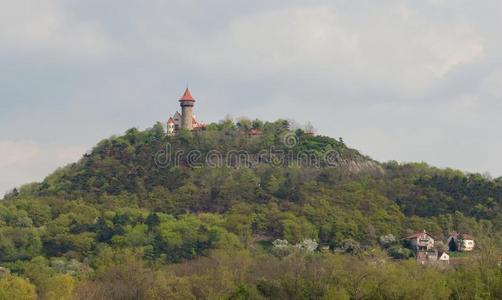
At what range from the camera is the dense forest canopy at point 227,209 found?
95.2 metres

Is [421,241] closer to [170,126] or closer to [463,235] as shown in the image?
[463,235]

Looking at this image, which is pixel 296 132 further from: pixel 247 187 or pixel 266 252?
pixel 266 252

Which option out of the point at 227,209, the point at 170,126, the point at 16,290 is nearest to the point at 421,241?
the point at 227,209

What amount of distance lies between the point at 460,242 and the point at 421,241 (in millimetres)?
6266

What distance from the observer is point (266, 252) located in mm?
114688

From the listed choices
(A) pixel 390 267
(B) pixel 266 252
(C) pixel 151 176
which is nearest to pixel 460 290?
(A) pixel 390 267

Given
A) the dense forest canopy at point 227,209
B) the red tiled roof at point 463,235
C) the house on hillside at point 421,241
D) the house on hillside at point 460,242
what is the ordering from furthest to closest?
the red tiled roof at point 463,235 < the house on hillside at point 460,242 < the house on hillside at point 421,241 < the dense forest canopy at point 227,209

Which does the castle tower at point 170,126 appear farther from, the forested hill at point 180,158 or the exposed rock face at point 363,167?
the exposed rock face at point 363,167

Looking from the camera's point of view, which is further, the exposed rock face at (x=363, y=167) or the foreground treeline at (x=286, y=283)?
the exposed rock face at (x=363, y=167)

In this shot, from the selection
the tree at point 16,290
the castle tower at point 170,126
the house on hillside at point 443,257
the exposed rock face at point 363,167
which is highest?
the castle tower at point 170,126

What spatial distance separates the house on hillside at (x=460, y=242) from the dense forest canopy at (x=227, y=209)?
4.85ft

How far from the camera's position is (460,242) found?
122125 millimetres
